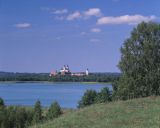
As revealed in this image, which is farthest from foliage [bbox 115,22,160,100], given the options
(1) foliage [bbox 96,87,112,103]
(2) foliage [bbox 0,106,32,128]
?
(1) foliage [bbox 96,87,112,103]

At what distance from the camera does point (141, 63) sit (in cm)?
3844

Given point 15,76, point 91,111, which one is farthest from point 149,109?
point 15,76

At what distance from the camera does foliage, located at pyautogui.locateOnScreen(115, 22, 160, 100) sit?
1495 inches

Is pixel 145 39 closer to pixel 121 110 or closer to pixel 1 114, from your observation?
pixel 1 114

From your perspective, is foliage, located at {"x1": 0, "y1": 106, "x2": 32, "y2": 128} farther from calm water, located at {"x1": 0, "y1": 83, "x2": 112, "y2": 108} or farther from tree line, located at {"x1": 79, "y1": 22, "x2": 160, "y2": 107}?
calm water, located at {"x1": 0, "y1": 83, "x2": 112, "y2": 108}

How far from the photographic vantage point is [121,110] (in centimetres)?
1481

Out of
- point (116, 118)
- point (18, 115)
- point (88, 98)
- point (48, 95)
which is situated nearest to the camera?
point (116, 118)

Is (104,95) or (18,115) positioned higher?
(104,95)

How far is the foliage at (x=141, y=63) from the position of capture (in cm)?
3797

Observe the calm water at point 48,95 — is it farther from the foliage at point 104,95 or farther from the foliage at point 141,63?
the foliage at point 141,63

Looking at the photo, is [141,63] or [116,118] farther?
[141,63]

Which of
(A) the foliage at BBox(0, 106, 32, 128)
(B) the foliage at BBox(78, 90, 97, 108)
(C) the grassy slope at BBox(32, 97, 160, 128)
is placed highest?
(C) the grassy slope at BBox(32, 97, 160, 128)

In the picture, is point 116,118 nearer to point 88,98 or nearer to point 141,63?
point 141,63

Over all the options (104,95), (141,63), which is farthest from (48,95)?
(141,63)
